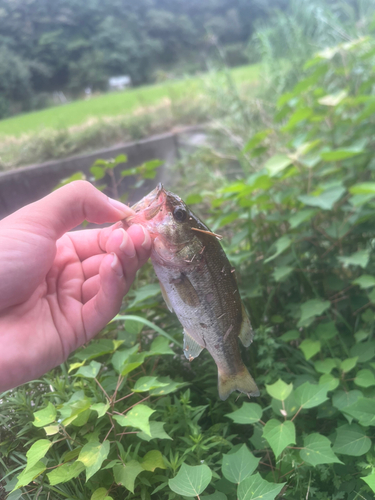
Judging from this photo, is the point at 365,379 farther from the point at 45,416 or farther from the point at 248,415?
the point at 45,416

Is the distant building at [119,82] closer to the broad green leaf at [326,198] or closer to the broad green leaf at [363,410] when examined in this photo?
the broad green leaf at [326,198]

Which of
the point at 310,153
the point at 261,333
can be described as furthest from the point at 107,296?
the point at 310,153

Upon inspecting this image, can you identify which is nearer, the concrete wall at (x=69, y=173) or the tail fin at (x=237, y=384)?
the tail fin at (x=237, y=384)

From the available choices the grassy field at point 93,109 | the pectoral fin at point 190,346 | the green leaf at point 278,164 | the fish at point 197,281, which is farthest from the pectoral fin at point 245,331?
the grassy field at point 93,109

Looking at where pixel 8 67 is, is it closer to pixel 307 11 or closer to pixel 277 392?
pixel 277 392

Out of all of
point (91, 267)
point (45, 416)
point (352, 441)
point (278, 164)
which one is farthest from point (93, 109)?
point (352, 441)

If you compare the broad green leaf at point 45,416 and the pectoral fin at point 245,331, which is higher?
the pectoral fin at point 245,331

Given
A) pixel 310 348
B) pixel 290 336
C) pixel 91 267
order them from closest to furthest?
pixel 91 267, pixel 310 348, pixel 290 336
